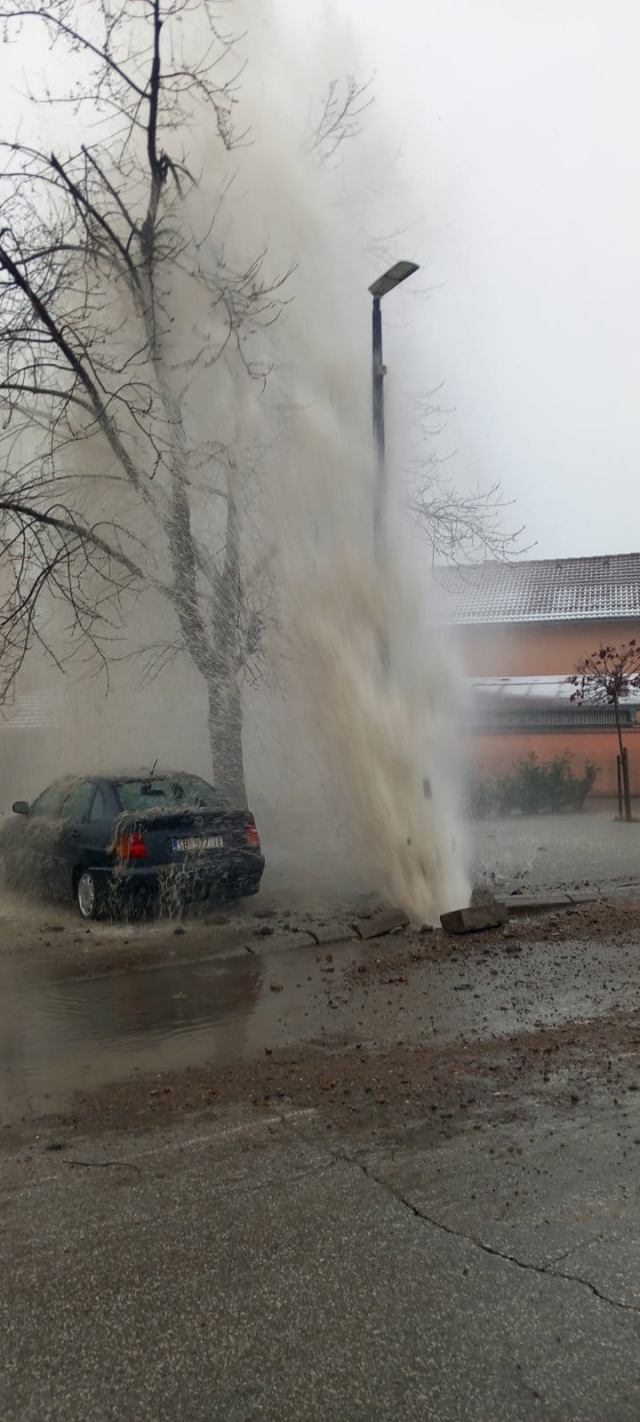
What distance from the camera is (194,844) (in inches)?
358

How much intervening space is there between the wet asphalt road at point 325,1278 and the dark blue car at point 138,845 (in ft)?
15.1

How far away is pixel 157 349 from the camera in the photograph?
1070cm

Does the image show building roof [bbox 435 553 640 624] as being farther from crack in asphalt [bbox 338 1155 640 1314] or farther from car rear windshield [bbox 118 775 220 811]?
crack in asphalt [bbox 338 1155 640 1314]

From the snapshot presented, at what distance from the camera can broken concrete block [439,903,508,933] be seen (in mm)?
8312

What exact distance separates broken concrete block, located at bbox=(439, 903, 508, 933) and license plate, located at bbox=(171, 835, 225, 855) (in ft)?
6.92

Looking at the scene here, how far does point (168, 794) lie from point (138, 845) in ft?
2.76

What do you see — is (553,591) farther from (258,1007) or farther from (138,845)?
(258,1007)

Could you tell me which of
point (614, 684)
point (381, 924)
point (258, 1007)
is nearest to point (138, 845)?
point (381, 924)

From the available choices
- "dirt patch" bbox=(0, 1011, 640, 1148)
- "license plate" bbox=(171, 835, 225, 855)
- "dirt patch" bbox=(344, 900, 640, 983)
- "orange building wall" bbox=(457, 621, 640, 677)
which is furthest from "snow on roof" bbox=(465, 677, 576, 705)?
"dirt patch" bbox=(0, 1011, 640, 1148)

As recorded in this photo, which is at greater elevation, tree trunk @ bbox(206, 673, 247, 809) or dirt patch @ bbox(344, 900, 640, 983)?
tree trunk @ bbox(206, 673, 247, 809)

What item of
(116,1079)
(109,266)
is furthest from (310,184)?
(116,1079)

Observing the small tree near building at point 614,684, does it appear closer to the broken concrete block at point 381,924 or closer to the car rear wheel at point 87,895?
the broken concrete block at point 381,924

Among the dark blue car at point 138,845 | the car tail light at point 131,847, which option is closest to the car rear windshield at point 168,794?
the dark blue car at point 138,845

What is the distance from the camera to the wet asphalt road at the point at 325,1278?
2.64m
